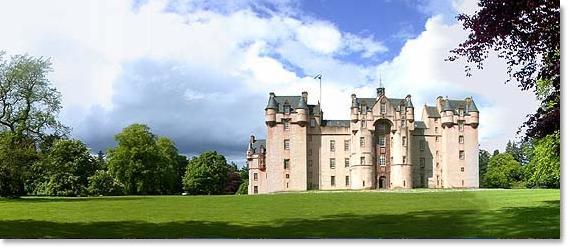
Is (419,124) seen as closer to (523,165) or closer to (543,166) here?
(523,165)

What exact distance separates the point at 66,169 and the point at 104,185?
0.54 meters

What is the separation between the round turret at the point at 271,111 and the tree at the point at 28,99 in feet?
7.10

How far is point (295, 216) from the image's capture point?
6.62m

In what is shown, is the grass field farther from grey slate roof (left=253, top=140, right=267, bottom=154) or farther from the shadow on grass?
grey slate roof (left=253, top=140, right=267, bottom=154)

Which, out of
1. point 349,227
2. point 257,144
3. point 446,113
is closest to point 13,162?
point 257,144

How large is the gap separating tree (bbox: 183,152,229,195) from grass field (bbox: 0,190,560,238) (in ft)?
0.94

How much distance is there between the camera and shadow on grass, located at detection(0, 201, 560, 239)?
625 centimetres

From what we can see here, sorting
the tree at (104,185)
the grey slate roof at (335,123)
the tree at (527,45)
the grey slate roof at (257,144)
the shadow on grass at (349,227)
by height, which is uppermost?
the tree at (527,45)

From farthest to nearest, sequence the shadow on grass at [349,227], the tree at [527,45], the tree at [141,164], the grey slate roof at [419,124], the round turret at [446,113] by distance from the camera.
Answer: the grey slate roof at [419,124]
the tree at [141,164]
the round turret at [446,113]
the tree at [527,45]
the shadow on grass at [349,227]

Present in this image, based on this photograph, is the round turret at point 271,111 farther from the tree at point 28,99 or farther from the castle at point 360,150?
the tree at point 28,99

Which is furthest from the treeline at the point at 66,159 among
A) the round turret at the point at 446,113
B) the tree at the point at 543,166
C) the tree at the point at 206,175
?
the tree at the point at 543,166

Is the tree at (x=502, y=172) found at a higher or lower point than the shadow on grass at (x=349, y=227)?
higher

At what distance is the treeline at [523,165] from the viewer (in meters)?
7.30

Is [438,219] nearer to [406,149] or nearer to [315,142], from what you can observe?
[406,149]
